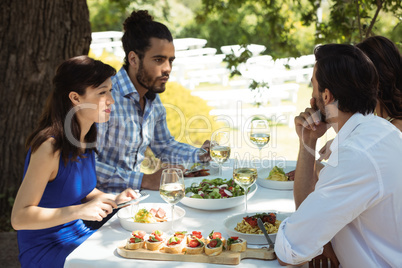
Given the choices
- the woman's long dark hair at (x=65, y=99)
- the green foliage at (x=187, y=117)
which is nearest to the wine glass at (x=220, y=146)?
the woman's long dark hair at (x=65, y=99)

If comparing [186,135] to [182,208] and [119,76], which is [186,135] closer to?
[119,76]

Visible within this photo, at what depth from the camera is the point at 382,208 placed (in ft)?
5.45

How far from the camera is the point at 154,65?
3334mm

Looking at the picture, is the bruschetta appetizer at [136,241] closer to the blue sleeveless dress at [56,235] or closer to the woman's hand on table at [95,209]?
the woman's hand on table at [95,209]

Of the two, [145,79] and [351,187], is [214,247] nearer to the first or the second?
[351,187]

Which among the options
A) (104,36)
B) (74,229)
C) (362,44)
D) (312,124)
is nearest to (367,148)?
(312,124)

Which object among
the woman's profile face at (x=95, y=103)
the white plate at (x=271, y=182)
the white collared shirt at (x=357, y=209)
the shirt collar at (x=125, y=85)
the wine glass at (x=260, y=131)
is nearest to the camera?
the white collared shirt at (x=357, y=209)

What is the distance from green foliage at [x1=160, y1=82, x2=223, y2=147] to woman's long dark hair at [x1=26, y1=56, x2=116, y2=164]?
428cm

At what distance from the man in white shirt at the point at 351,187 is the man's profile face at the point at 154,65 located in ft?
5.39

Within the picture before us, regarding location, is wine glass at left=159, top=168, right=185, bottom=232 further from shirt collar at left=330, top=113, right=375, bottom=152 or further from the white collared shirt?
shirt collar at left=330, top=113, right=375, bottom=152

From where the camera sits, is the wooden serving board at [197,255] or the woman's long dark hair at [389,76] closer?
the wooden serving board at [197,255]

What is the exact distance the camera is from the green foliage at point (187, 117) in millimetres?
7039

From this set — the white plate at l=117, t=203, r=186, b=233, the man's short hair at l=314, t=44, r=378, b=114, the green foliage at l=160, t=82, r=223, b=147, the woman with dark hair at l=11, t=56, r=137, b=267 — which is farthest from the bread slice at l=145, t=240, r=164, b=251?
the green foliage at l=160, t=82, r=223, b=147

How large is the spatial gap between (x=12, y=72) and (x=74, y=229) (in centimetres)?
229
